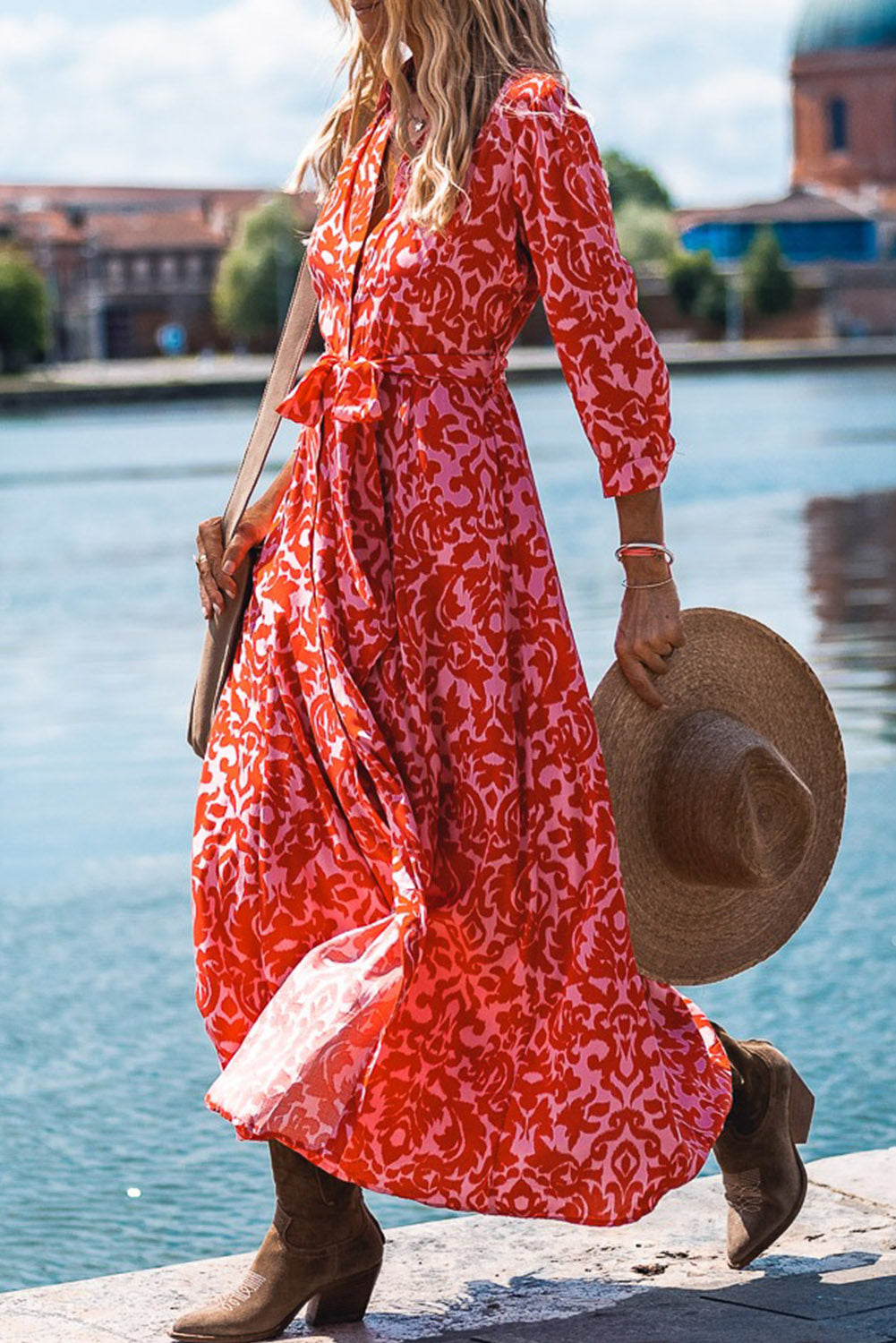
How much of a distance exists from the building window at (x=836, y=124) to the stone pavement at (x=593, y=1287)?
112 meters

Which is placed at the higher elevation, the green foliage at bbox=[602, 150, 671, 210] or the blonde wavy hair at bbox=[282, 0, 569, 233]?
the green foliage at bbox=[602, 150, 671, 210]

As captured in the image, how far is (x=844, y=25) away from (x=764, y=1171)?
361 feet

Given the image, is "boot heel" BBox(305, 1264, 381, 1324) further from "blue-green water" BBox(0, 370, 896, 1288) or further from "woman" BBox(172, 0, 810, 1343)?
"blue-green water" BBox(0, 370, 896, 1288)

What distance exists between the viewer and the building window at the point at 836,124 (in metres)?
111

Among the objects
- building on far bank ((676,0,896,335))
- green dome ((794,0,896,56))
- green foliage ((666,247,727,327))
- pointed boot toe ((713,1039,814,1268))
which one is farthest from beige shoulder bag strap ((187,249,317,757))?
green dome ((794,0,896,56))

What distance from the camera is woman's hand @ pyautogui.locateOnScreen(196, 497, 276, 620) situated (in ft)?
10.1

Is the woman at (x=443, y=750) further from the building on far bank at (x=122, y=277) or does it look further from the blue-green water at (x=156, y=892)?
the building on far bank at (x=122, y=277)

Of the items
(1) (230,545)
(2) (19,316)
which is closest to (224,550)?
(1) (230,545)

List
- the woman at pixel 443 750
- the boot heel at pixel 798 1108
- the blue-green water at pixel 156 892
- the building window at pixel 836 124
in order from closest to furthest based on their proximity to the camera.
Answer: the woman at pixel 443 750 < the boot heel at pixel 798 1108 < the blue-green water at pixel 156 892 < the building window at pixel 836 124

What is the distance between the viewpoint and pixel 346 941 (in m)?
2.86

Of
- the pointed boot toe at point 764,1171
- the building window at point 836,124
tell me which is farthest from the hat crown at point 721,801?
the building window at point 836,124

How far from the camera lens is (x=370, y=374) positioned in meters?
2.95

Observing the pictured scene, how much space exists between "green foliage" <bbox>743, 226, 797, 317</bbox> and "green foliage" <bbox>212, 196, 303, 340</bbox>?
16561mm

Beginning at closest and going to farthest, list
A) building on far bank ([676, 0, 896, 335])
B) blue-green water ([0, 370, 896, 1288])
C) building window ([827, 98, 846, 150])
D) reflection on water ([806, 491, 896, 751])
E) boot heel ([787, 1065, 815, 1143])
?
boot heel ([787, 1065, 815, 1143]) → blue-green water ([0, 370, 896, 1288]) → reflection on water ([806, 491, 896, 751]) → building on far bank ([676, 0, 896, 335]) → building window ([827, 98, 846, 150])
